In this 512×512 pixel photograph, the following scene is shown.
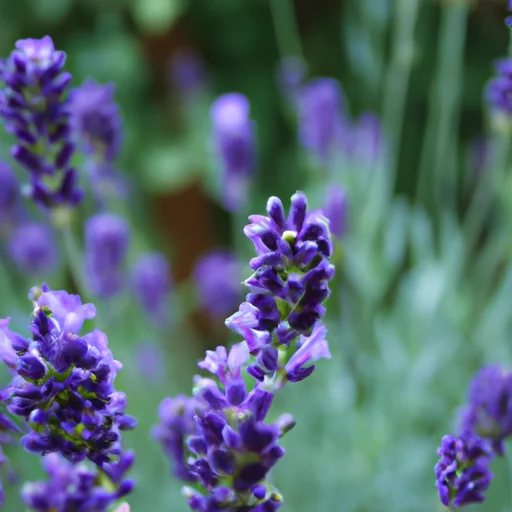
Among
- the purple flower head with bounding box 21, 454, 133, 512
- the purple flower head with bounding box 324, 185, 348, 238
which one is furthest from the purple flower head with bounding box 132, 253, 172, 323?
the purple flower head with bounding box 21, 454, 133, 512

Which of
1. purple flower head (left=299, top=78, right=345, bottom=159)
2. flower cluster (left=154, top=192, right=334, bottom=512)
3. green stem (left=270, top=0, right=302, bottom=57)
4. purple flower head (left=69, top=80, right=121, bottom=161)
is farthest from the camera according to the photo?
green stem (left=270, top=0, right=302, bottom=57)

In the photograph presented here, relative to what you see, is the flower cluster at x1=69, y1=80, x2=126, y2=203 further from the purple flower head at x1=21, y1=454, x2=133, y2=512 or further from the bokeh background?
the purple flower head at x1=21, y1=454, x2=133, y2=512

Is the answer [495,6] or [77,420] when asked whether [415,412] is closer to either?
[77,420]

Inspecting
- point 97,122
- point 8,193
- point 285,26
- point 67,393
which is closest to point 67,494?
point 67,393

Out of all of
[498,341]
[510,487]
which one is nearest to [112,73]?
[498,341]

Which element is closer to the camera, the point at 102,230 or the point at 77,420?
the point at 77,420

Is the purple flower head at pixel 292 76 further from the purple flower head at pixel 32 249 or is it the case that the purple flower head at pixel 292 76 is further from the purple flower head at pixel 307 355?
the purple flower head at pixel 307 355
